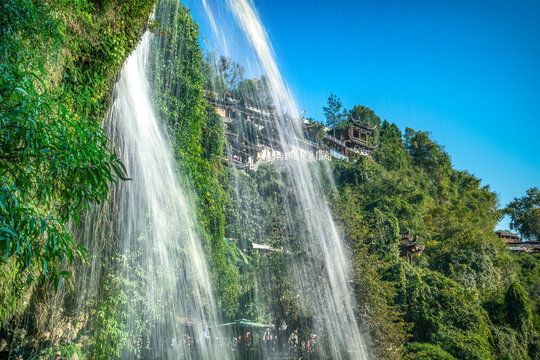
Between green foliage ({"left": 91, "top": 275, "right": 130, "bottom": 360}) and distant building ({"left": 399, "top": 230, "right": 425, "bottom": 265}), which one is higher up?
distant building ({"left": 399, "top": 230, "right": 425, "bottom": 265})

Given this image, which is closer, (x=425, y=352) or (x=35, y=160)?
(x=35, y=160)

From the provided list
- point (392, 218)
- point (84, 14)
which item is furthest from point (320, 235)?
point (392, 218)

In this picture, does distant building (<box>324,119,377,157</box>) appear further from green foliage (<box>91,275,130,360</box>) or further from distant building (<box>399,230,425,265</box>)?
green foliage (<box>91,275,130,360</box>)

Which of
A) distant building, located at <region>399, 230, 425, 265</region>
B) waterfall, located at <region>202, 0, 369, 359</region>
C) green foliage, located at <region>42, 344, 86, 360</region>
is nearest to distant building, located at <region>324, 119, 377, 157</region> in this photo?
distant building, located at <region>399, 230, 425, 265</region>

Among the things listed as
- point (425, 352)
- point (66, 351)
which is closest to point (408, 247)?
point (425, 352)

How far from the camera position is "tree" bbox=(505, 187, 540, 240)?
57.3m

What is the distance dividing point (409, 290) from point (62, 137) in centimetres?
1849

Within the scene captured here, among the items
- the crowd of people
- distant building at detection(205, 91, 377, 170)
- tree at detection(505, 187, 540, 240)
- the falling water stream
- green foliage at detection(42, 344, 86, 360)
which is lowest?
the crowd of people

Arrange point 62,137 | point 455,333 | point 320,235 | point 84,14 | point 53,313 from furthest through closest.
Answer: point 455,333 → point 320,235 → point 53,313 → point 84,14 → point 62,137

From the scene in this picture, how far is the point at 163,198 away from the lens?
10469mm

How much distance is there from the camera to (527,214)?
59.2m

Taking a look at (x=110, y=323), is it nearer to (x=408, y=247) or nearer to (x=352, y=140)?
(x=408, y=247)

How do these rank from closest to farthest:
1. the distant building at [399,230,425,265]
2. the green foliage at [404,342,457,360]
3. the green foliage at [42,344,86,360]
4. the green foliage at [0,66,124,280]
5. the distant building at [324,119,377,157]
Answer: the green foliage at [0,66,124,280] < the green foliage at [42,344,86,360] < the green foliage at [404,342,457,360] < the distant building at [399,230,425,265] < the distant building at [324,119,377,157]

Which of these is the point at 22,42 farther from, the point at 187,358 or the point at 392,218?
the point at 392,218
